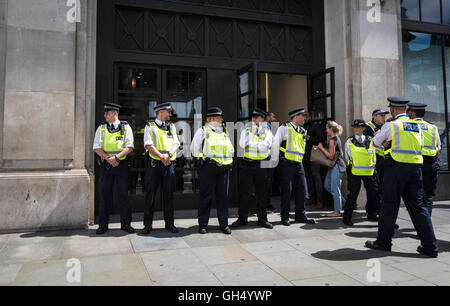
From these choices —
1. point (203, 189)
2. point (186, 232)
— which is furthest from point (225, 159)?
point (186, 232)

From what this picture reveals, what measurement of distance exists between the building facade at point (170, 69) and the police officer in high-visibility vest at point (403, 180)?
9.79ft

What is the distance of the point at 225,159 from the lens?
550 cm

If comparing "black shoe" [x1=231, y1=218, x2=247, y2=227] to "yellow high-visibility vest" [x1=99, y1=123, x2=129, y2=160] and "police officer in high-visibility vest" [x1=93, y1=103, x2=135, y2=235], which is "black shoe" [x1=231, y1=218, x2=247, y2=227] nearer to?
"police officer in high-visibility vest" [x1=93, y1=103, x2=135, y2=235]

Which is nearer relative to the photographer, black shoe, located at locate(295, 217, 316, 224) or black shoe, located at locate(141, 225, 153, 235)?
black shoe, located at locate(141, 225, 153, 235)

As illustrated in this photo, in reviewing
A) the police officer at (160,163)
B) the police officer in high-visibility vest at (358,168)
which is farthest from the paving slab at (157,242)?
the police officer in high-visibility vest at (358,168)

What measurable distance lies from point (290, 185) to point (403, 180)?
A: 2.14 metres

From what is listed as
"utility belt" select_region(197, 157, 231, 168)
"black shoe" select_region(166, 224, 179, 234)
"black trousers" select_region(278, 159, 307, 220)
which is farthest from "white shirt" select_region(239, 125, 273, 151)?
"black shoe" select_region(166, 224, 179, 234)

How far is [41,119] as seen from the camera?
564 cm

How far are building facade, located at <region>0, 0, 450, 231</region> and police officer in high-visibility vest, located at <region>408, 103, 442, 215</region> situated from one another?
7.99 ft

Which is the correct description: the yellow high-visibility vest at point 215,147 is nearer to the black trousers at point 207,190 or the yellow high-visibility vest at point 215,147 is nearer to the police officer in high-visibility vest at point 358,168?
the black trousers at point 207,190

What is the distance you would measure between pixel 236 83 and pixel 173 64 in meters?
1.51

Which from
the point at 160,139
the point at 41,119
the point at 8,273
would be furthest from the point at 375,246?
the point at 41,119

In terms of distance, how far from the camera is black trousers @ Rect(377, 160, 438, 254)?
4.22 m

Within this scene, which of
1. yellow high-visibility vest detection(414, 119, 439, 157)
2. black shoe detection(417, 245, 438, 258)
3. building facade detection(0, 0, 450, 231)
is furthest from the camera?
building facade detection(0, 0, 450, 231)
